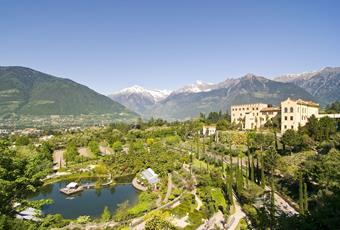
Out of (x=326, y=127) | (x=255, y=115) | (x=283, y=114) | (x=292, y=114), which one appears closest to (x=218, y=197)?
(x=326, y=127)

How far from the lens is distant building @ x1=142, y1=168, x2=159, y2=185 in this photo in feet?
148

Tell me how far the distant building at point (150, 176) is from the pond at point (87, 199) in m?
2.67

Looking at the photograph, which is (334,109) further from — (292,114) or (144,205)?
(144,205)

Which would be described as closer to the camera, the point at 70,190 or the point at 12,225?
the point at 12,225

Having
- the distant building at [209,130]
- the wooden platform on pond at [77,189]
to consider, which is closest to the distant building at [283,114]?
the distant building at [209,130]

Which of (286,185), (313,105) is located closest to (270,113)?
(313,105)

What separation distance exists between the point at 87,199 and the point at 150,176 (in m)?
10.4

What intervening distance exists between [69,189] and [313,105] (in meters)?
53.8

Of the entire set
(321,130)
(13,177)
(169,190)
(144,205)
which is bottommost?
(169,190)

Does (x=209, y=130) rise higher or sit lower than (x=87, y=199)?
higher

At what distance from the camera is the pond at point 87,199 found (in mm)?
36969

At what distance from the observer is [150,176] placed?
4694 cm

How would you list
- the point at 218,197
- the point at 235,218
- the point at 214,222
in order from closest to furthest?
the point at 214,222, the point at 235,218, the point at 218,197

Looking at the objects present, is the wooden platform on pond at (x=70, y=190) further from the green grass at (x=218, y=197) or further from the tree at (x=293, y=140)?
the tree at (x=293, y=140)
